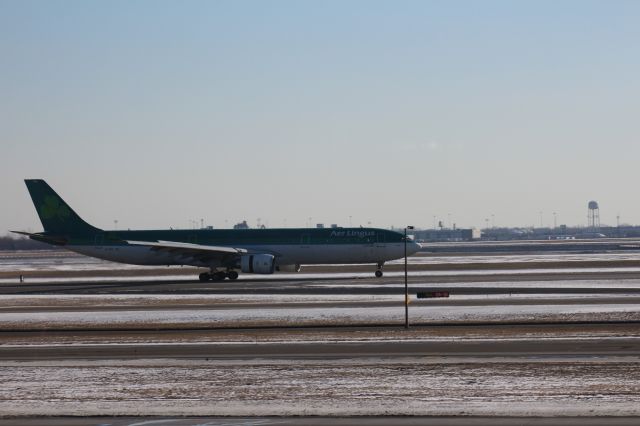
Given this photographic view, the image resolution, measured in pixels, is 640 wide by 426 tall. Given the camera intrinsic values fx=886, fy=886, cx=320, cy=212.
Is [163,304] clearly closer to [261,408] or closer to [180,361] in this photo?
[180,361]

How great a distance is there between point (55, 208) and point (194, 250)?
498 inches

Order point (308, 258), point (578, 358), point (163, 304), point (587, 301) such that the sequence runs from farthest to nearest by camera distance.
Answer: point (308, 258), point (163, 304), point (587, 301), point (578, 358)

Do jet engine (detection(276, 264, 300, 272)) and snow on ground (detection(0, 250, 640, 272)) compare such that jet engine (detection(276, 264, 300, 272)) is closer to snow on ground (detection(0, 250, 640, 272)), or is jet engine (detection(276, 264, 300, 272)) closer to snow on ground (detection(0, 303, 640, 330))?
snow on ground (detection(0, 250, 640, 272))

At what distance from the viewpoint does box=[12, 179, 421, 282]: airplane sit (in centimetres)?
6850

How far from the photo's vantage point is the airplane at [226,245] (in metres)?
68.5

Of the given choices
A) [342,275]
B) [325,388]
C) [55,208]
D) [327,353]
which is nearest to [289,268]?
[342,275]

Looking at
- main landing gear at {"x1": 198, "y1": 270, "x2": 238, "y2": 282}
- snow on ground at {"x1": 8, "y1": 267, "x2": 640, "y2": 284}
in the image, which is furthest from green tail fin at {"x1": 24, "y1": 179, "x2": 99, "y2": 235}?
main landing gear at {"x1": 198, "y1": 270, "x2": 238, "y2": 282}

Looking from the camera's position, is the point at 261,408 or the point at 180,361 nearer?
the point at 261,408

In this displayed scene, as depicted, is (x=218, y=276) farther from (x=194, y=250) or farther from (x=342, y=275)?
(x=342, y=275)

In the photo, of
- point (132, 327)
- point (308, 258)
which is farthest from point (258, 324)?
point (308, 258)

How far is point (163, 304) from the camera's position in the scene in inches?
1914

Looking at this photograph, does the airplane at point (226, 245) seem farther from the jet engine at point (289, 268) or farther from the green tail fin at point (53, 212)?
the jet engine at point (289, 268)

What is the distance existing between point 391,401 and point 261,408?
2.89 metres

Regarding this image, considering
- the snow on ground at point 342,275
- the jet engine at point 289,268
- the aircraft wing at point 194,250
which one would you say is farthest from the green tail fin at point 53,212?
the jet engine at point 289,268
